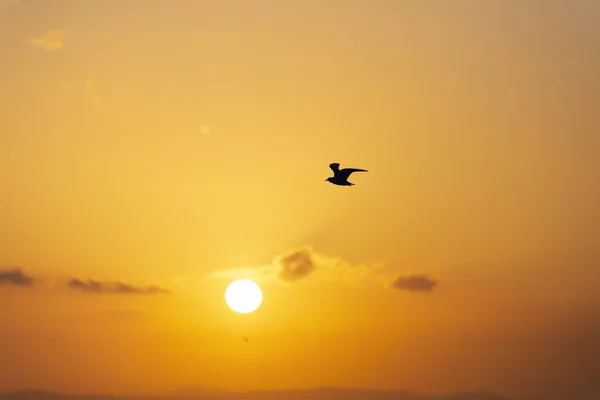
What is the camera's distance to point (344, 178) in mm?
73625
